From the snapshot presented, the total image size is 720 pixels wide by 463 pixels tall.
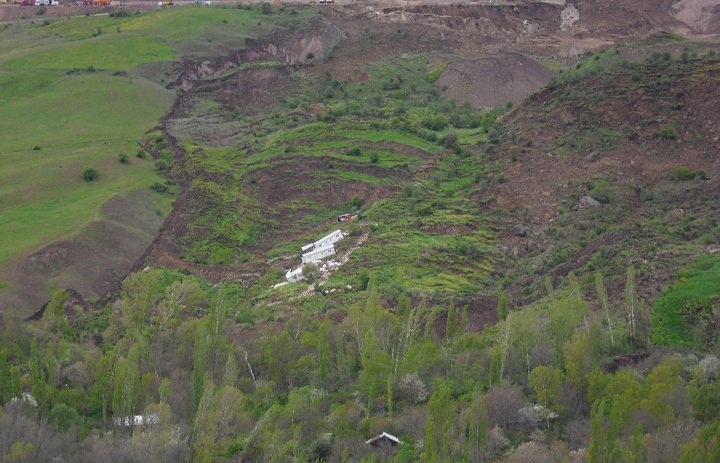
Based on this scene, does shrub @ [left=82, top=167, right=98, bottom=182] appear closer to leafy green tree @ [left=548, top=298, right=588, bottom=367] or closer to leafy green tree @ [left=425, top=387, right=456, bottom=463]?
leafy green tree @ [left=548, top=298, right=588, bottom=367]

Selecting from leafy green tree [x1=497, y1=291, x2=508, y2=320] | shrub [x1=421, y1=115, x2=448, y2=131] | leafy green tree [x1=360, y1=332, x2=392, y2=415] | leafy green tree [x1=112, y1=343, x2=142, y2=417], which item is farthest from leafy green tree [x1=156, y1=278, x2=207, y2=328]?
shrub [x1=421, y1=115, x2=448, y2=131]

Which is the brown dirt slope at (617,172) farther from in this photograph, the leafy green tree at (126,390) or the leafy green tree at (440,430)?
the leafy green tree at (126,390)

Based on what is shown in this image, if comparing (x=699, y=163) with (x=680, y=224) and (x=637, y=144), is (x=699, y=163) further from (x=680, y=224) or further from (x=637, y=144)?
(x=680, y=224)

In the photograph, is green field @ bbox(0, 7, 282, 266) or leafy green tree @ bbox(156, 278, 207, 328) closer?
leafy green tree @ bbox(156, 278, 207, 328)

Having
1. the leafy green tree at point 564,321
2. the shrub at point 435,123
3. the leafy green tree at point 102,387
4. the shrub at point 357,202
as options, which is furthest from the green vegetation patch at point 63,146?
the leafy green tree at point 564,321

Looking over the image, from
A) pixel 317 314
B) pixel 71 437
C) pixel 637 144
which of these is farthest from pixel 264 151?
pixel 71 437

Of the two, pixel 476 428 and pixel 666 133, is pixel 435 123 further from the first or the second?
pixel 476 428

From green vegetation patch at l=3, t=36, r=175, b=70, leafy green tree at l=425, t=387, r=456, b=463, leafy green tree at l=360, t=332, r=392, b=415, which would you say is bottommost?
green vegetation patch at l=3, t=36, r=175, b=70
